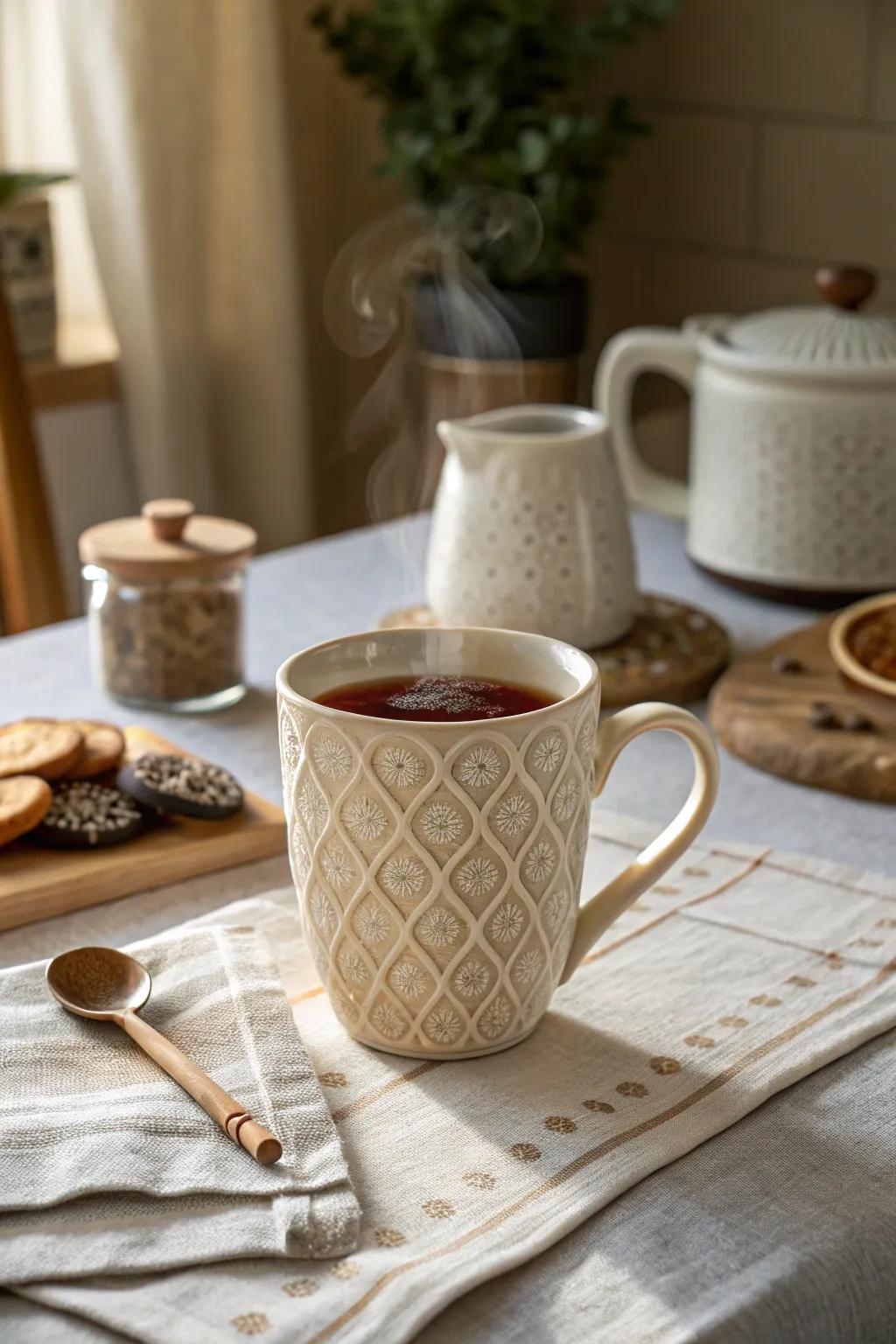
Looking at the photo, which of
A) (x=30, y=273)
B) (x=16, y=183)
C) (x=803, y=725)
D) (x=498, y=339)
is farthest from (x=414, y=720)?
(x=30, y=273)

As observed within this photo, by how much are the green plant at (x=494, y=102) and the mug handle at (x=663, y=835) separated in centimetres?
113

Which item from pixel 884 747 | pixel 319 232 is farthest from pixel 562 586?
pixel 319 232

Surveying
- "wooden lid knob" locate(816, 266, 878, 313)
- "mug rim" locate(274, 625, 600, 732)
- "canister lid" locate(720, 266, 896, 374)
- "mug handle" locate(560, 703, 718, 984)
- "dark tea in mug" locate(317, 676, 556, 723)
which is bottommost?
"mug handle" locate(560, 703, 718, 984)

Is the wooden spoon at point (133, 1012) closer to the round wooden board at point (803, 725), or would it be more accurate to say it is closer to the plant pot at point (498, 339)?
the round wooden board at point (803, 725)

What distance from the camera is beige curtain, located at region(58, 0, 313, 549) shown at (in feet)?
5.60

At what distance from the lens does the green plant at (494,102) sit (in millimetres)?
1602

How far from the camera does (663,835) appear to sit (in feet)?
1.95

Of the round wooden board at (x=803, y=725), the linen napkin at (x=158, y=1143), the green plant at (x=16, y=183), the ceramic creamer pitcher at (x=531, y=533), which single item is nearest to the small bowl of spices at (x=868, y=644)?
the round wooden board at (x=803, y=725)

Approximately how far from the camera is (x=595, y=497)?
3.11 ft

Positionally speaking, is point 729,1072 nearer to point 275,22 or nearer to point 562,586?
point 562,586

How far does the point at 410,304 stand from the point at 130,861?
4.17 feet

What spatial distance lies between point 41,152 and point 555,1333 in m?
1.82

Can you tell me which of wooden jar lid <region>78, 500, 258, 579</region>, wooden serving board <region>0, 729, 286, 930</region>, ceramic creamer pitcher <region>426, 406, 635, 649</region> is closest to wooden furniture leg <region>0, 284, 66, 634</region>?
wooden jar lid <region>78, 500, 258, 579</region>

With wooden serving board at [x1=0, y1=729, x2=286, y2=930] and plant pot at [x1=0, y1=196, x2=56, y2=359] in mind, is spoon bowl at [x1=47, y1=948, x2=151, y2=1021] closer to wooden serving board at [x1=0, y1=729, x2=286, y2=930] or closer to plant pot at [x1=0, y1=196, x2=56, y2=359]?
wooden serving board at [x1=0, y1=729, x2=286, y2=930]
